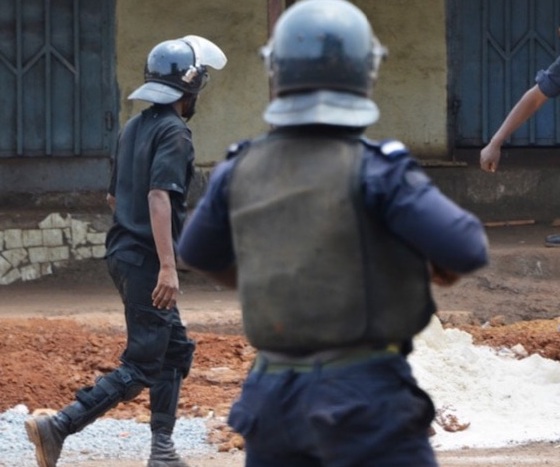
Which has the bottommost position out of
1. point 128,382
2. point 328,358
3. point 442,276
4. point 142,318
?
point 128,382

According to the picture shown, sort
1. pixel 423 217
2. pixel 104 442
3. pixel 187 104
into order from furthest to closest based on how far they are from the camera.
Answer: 1. pixel 104 442
2. pixel 187 104
3. pixel 423 217

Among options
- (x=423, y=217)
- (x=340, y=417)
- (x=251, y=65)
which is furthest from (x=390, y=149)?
(x=251, y=65)

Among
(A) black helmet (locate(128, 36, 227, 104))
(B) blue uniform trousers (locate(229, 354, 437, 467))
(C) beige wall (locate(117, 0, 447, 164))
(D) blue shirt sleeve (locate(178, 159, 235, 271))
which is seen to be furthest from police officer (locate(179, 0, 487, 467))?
(C) beige wall (locate(117, 0, 447, 164))

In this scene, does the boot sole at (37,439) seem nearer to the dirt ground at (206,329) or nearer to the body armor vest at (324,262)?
the dirt ground at (206,329)

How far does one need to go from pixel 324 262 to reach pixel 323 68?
446 millimetres

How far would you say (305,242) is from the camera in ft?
11.0

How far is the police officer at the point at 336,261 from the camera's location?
3.27 metres

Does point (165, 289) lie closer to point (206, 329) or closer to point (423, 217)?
point (423, 217)

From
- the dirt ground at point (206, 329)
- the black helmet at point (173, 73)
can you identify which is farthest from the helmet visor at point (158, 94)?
the dirt ground at point (206, 329)

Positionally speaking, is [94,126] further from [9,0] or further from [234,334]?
[234,334]

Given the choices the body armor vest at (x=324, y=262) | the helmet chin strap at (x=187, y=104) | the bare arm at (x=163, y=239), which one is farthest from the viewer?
the helmet chin strap at (x=187, y=104)

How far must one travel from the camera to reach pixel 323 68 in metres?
3.36

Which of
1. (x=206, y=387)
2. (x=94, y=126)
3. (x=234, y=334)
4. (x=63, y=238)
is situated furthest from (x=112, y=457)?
(x=94, y=126)

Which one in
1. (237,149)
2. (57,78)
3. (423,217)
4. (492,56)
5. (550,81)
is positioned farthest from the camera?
(492,56)
